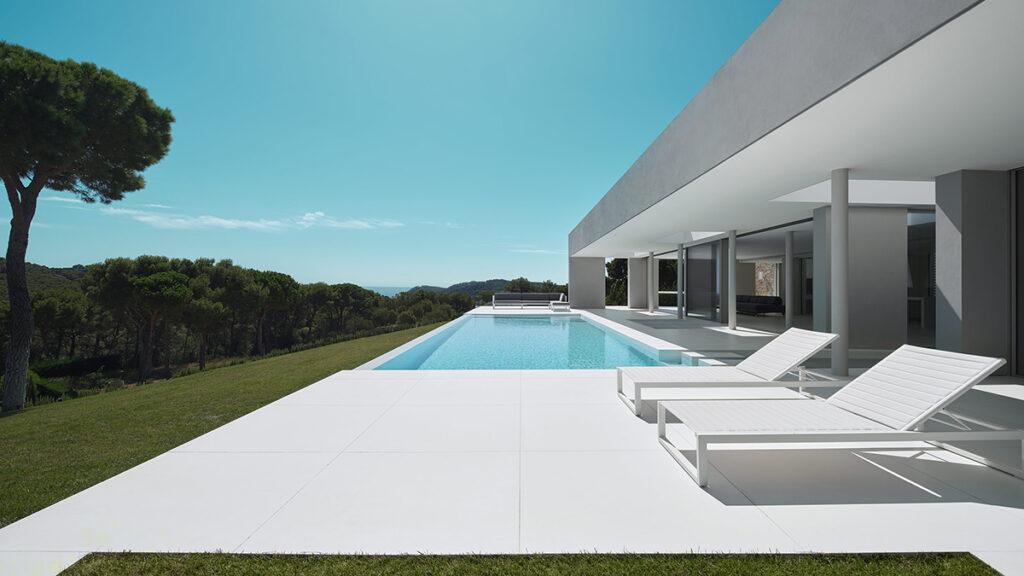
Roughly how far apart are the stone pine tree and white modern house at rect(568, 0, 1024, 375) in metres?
14.3

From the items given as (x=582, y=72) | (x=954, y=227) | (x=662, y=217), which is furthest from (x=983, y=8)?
(x=582, y=72)

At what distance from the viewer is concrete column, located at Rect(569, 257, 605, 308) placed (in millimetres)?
24125

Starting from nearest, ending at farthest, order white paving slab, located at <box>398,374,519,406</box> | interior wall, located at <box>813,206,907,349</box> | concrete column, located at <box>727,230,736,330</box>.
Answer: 1. white paving slab, located at <box>398,374,519,406</box>
2. interior wall, located at <box>813,206,907,349</box>
3. concrete column, located at <box>727,230,736,330</box>

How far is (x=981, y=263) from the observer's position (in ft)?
20.4

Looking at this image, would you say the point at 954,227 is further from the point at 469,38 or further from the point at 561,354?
the point at 469,38

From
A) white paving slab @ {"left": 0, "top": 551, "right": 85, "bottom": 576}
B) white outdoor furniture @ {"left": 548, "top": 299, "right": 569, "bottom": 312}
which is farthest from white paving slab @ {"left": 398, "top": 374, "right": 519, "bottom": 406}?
white outdoor furniture @ {"left": 548, "top": 299, "right": 569, "bottom": 312}

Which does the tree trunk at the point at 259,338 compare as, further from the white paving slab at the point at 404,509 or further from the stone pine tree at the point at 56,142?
the white paving slab at the point at 404,509

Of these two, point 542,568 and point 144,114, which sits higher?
point 144,114

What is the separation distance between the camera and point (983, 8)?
242 cm

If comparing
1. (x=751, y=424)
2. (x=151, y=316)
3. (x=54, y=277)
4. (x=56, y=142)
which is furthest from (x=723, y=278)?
(x=54, y=277)

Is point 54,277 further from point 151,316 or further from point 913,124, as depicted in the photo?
point 913,124

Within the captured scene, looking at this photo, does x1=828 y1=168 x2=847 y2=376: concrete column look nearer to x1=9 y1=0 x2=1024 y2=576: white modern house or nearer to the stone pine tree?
x1=9 y1=0 x2=1024 y2=576: white modern house

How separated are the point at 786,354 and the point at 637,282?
18.9 metres

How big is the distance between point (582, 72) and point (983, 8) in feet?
52.4
